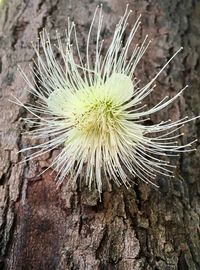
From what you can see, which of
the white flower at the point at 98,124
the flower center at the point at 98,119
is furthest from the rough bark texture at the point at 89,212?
the flower center at the point at 98,119

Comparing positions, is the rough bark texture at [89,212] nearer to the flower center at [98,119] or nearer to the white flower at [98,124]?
the white flower at [98,124]

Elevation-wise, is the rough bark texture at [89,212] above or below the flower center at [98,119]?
below

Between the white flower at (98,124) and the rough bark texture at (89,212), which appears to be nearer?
the rough bark texture at (89,212)

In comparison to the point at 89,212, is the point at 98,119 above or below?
above

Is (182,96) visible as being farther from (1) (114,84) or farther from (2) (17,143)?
(2) (17,143)

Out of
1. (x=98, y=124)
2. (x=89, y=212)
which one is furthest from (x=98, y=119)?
(x=89, y=212)

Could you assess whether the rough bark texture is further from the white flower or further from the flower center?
the flower center

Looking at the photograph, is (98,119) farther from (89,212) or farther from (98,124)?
(89,212)
